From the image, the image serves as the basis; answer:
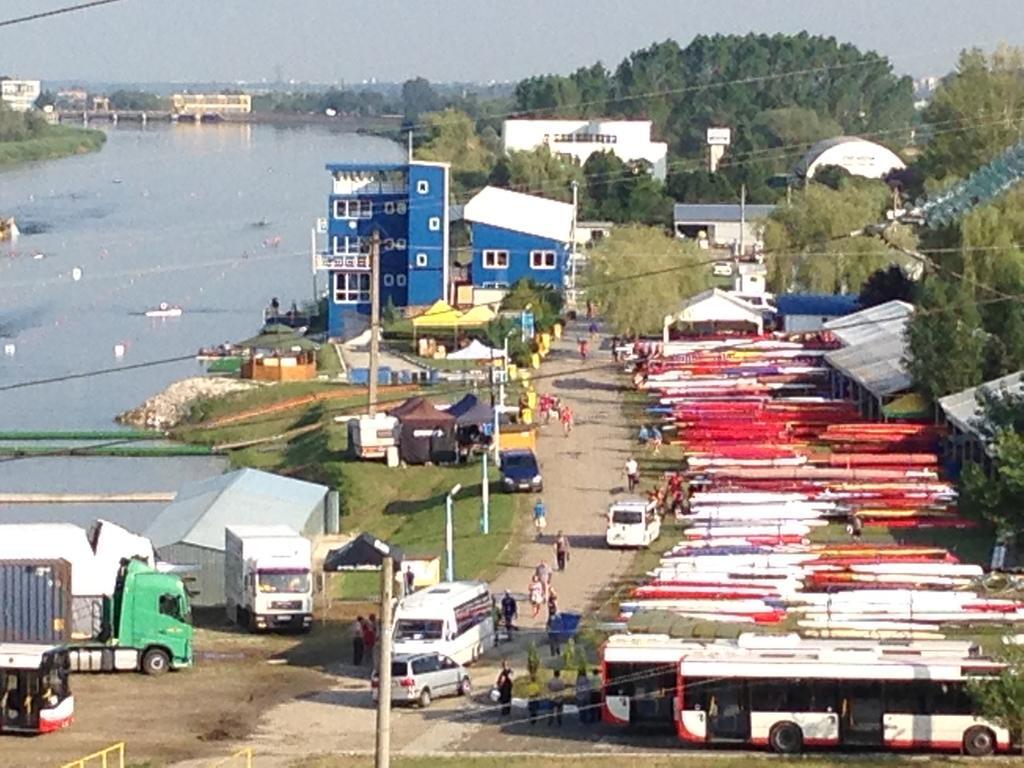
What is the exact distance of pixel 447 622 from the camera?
18500 mm

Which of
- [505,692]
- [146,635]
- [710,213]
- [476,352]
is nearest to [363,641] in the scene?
[146,635]

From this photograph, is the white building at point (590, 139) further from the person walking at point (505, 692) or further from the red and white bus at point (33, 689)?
the red and white bus at point (33, 689)

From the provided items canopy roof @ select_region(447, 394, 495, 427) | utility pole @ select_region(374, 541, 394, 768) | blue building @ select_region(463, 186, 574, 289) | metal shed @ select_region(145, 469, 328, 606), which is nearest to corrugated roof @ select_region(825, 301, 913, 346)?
canopy roof @ select_region(447, 394, 495, 427)

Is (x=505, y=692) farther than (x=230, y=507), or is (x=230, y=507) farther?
(x=230, y=507)

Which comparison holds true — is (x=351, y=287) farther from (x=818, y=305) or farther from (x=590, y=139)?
(x=590, y=139)

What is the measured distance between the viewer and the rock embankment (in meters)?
42.6

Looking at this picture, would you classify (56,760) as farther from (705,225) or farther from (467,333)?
(705,225)

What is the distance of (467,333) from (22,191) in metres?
66.8

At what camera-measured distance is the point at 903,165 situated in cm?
8894

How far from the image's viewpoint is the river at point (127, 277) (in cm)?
4291

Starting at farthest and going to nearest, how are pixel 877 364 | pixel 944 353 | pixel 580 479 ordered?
pixel 877 364, pixel 944 353, pixel 580 479

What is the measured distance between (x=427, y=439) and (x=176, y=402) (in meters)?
13.8

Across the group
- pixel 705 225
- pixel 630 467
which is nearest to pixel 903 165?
pixel 705 225

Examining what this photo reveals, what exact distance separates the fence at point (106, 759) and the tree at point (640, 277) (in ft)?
87.9
